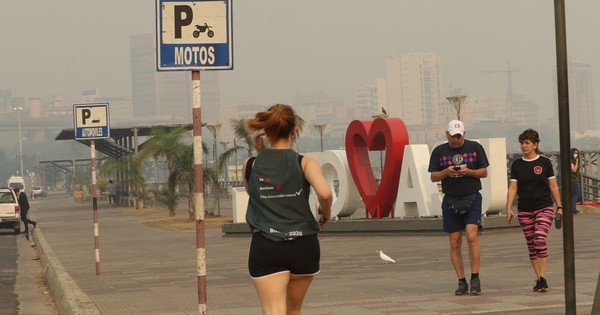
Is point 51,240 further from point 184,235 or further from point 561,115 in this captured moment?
point 561,115

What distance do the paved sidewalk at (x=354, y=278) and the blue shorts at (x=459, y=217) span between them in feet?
2.50

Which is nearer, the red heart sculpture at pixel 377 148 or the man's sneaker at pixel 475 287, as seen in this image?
the man's sneaker at pixel 475 287

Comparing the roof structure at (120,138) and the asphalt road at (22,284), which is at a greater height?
the roof structure at (120,138)

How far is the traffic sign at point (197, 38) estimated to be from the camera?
1044 centimetres

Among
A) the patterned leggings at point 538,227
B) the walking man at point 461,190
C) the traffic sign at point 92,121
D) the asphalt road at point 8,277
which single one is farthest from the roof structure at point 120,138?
the patterned leggings at point 538,227

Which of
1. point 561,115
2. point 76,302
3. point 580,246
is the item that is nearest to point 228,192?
point 580,246

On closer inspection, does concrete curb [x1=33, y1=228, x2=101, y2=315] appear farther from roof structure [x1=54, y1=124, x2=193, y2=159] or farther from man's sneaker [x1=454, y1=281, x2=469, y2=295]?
roof structure [x1=54, y1=124, x2=193, y2=159]

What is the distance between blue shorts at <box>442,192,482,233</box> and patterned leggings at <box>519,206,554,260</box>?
520 millimetres

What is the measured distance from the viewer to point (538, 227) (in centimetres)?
1338

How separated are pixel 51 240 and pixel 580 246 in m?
17.5

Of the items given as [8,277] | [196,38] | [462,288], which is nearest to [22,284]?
[8,277]

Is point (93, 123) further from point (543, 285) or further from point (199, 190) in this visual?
point (199, 190)

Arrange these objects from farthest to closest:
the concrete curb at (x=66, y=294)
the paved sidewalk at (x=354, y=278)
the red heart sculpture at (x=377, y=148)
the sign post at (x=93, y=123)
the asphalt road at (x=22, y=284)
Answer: the red heart sculpture at (x=377, y=148) < the sign post at (x=93, y=123) < the asphalt road at (x=22, y=284) < the concrete curb at (x=66, y=294) < the paved sidewalk at (x=354, y=278)

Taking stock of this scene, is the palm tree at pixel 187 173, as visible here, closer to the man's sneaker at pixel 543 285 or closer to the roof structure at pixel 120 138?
the roof structure at pixel 120 138
